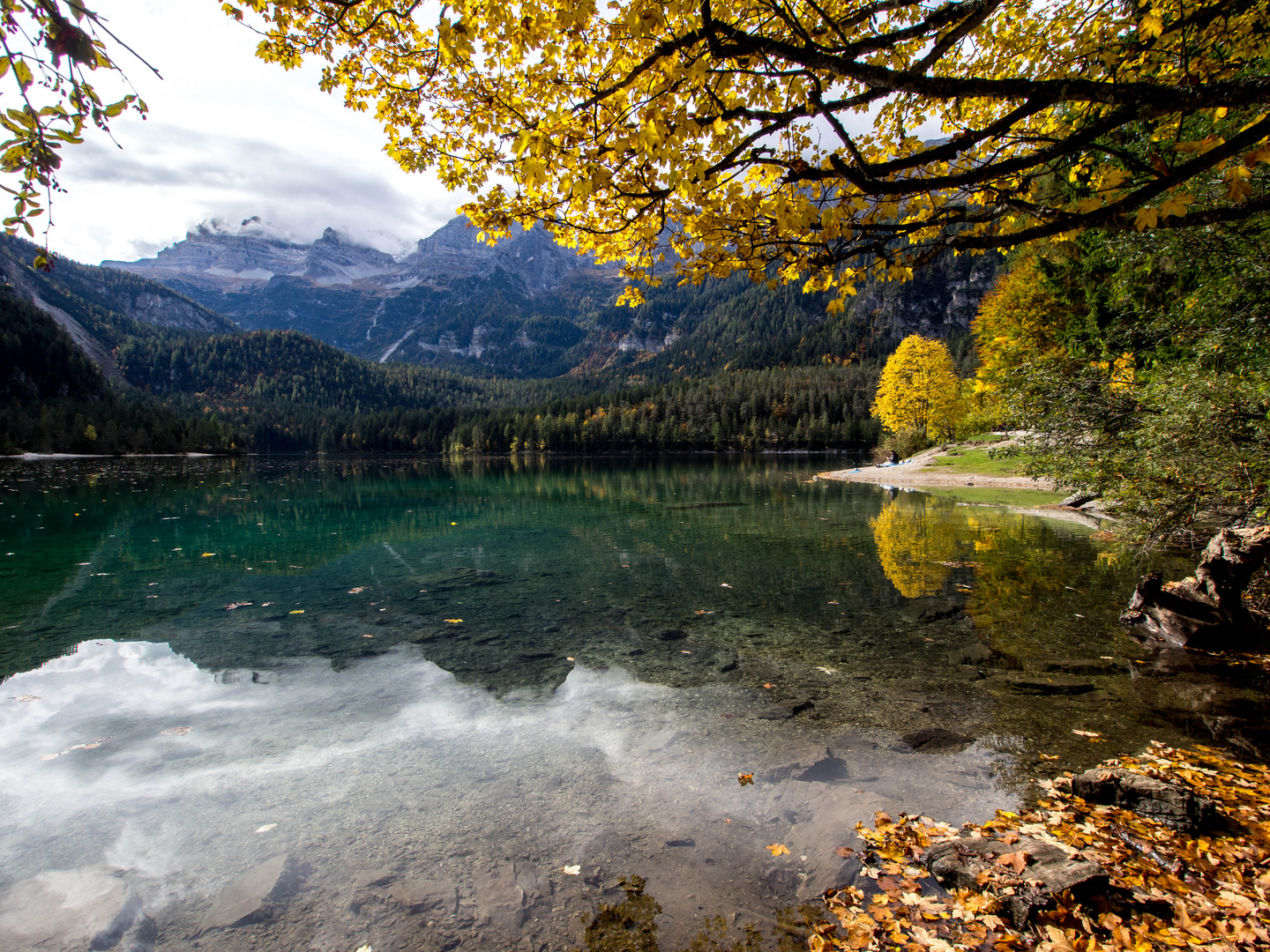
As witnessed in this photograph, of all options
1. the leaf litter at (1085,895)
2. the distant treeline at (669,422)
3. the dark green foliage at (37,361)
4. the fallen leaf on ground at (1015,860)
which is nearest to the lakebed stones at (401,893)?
the leaf litter at (1085,895)

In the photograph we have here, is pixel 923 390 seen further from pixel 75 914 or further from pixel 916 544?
pixel 75 914

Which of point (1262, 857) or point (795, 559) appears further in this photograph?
point (795, 559)

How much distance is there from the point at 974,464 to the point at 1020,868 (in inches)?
1686

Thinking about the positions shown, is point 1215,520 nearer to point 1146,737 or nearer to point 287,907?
point 1146,737

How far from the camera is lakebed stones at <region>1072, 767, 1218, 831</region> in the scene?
4176 mm

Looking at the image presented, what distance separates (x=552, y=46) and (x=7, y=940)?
7618 millimetres

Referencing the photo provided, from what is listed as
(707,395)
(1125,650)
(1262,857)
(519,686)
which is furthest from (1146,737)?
(707,395)

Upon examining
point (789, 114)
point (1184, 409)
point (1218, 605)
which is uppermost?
point (789, 114)

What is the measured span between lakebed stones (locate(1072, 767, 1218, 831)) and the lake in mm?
541

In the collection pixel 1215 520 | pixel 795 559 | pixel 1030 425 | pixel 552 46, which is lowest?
pixel 795 559

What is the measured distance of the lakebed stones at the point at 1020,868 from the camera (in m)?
3.40

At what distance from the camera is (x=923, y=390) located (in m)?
53.2

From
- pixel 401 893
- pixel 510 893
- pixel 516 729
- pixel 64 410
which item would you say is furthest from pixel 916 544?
pixel 64 410

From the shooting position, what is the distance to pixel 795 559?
603 inches
